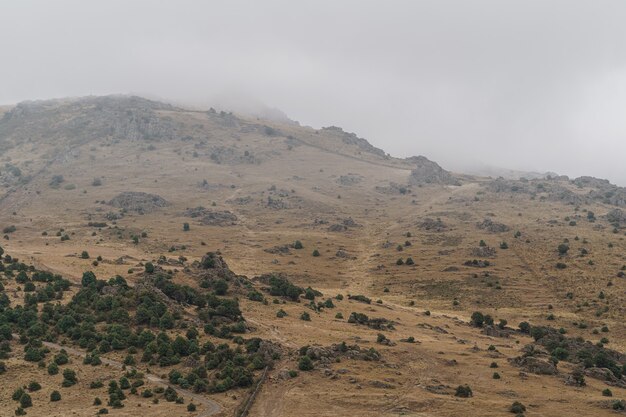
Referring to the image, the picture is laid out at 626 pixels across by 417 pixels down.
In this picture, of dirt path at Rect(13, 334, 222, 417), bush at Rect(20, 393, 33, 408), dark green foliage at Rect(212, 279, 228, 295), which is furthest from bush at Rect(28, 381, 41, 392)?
dark green foliage at Rect(212, 279, 228, 295)

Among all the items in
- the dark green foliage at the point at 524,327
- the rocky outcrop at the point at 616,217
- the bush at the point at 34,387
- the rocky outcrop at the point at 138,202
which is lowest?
the bush at the point at 34,387

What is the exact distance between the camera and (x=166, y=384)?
56.3 meters

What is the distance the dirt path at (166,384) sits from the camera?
4984 centimetres

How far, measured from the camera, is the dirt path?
1962 inches

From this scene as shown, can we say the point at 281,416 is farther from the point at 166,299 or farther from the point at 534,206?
the point at 534,206

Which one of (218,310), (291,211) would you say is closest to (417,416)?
(218,310)

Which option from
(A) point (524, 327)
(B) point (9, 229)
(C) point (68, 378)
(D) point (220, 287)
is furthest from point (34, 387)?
(B) point (9, 229)

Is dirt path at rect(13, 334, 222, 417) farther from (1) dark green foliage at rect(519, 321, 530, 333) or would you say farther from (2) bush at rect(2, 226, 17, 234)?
(2) bush at rect(2, 226, 17, 234)

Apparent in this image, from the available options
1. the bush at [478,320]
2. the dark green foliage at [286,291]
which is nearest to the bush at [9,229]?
the dark green foliage at [286,291]

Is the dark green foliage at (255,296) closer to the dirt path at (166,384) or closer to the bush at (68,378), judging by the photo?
the dirt path at (166,384)

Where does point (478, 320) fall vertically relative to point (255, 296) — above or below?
above

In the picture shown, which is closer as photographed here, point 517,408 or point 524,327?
point 517,408

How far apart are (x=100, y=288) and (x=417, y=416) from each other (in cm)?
5354

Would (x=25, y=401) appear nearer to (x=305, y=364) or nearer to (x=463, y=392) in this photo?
(x=305, y=364)
